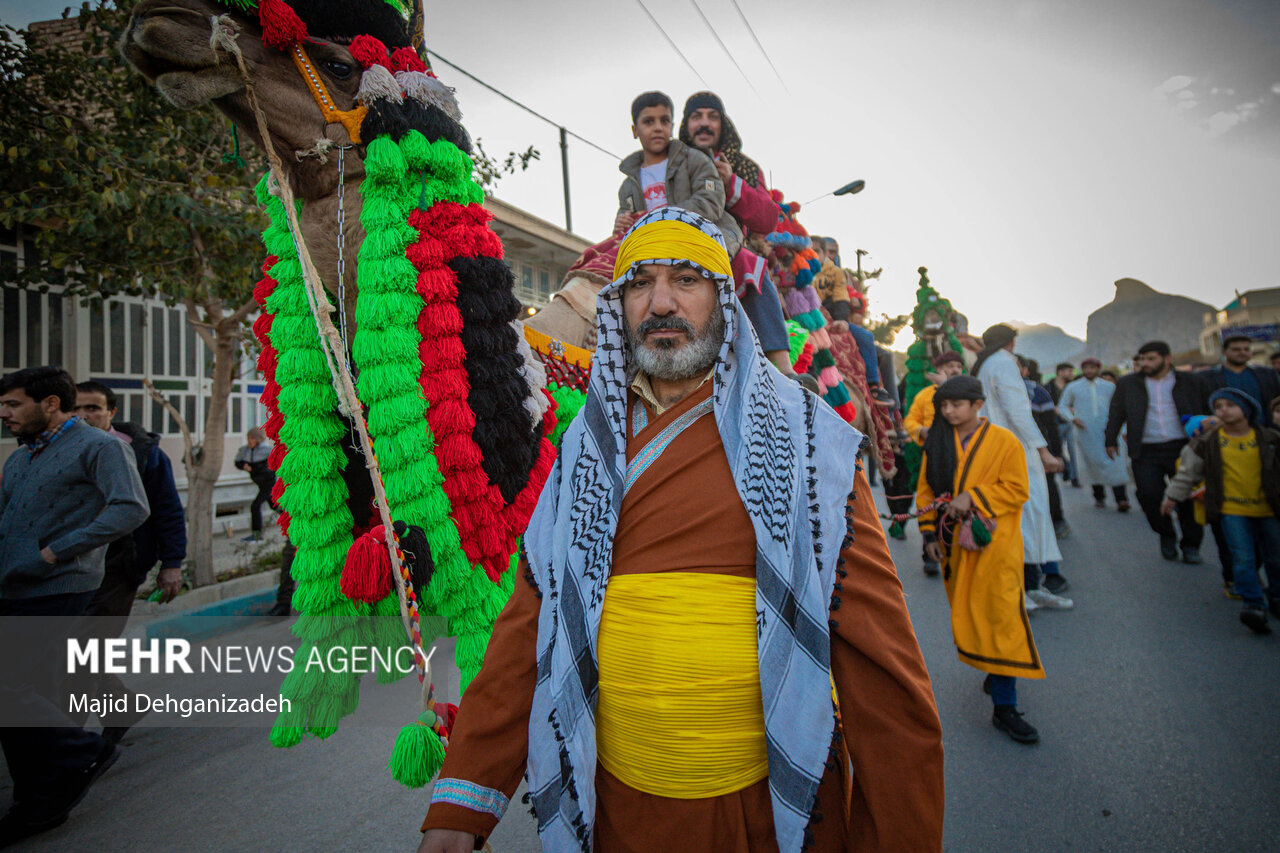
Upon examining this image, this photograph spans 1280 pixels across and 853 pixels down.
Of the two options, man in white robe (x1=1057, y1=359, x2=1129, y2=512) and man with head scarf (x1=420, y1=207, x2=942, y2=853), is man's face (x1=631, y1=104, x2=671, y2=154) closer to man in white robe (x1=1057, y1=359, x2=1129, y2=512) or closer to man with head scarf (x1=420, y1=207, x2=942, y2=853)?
man with head scarf (x1=420, y1=207, x2=942, y2=853)

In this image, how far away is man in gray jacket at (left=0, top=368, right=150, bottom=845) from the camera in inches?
121

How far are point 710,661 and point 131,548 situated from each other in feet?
14.5

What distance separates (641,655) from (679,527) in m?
0.30

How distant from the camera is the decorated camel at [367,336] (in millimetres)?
2014

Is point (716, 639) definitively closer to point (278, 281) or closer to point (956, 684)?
point (278, 281)

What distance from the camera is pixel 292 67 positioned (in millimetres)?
2234

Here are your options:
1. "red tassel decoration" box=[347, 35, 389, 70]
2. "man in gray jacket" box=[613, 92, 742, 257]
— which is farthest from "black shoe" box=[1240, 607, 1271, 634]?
"red tassel decoration" box=[347, 35, 389, 70]

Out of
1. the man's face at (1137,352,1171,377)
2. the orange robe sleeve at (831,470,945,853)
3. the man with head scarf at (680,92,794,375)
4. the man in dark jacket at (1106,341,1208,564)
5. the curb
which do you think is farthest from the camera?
the man's face at (1137,352,1171,377)

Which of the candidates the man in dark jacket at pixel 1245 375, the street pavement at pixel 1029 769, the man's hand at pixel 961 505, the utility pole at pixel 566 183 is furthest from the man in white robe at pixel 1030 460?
the utility pole at pixel 566 183

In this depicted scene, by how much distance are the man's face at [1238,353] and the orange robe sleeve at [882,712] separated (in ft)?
23.5

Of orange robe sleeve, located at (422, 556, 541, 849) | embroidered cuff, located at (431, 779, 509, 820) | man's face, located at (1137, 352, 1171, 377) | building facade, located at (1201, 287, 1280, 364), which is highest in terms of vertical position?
building facade, located at (1201, 287, 1280, 364)

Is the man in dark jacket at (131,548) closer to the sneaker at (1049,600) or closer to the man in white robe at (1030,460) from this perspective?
the man in white robe at (1030,460)

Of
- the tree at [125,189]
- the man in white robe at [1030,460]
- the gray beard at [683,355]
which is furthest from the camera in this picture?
the tree at [125,189]

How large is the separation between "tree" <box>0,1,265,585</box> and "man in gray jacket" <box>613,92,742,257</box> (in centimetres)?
347
